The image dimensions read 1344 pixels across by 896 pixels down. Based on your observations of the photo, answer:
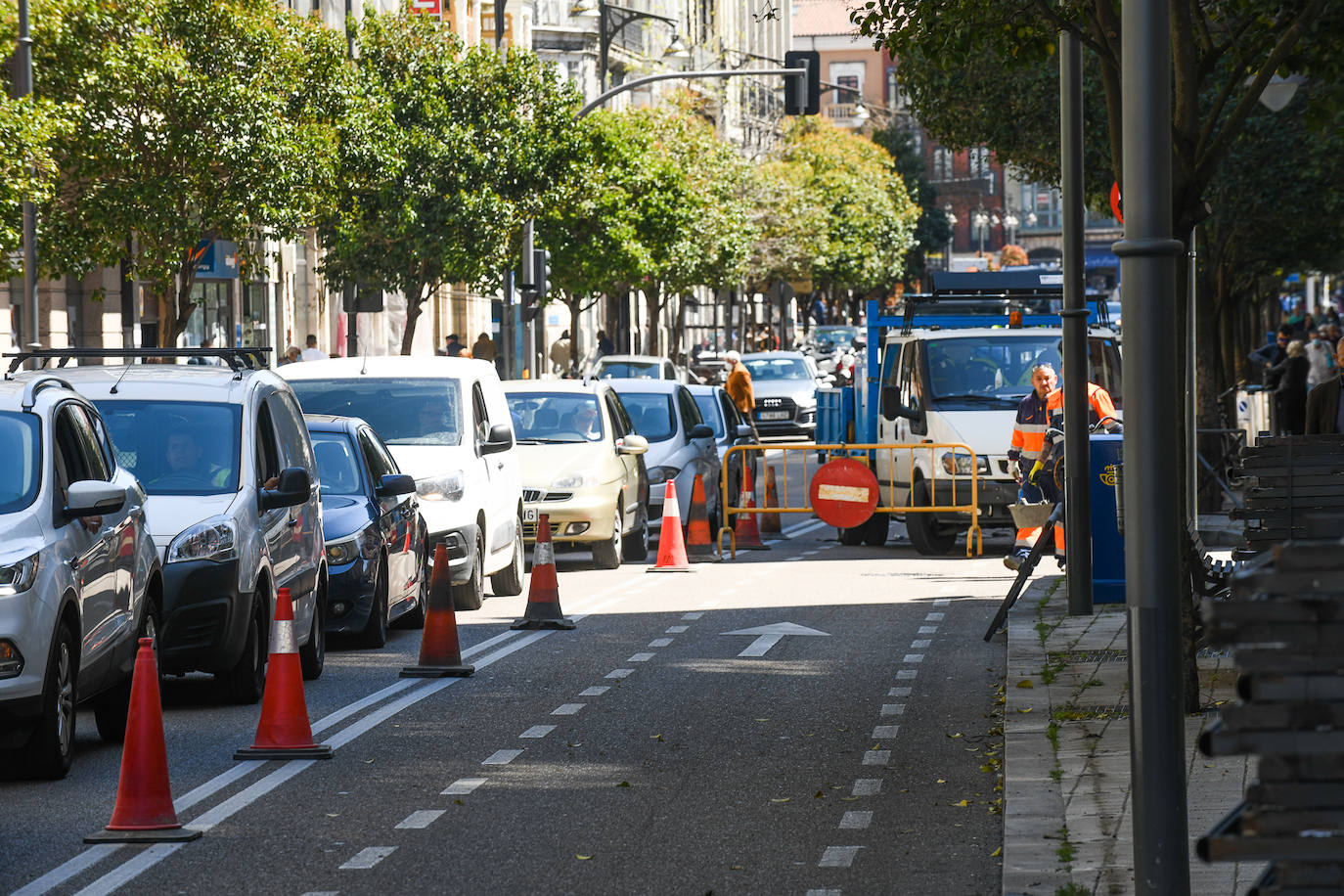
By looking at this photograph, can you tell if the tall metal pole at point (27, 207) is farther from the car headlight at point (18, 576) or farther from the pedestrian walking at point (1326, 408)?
the car headlight at point (18, 576)

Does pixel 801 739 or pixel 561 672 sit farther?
pixel 561 672

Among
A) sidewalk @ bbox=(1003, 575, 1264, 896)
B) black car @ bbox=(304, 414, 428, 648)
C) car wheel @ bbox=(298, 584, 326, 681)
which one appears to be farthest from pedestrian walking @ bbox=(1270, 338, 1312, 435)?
car wheel @ bbox=(298, 584, 326, 681)

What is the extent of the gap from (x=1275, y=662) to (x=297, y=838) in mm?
4922

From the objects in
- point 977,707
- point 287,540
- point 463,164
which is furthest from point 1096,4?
point 463,164

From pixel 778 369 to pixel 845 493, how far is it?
2684cm

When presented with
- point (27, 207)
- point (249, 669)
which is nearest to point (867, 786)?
point (249, 669)

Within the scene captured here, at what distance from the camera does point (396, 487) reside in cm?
1473

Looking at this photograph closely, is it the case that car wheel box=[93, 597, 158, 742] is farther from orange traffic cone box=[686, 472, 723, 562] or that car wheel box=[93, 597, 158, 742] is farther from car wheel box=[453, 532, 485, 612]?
orange traffic cone box=[686, 472, 723, 562]

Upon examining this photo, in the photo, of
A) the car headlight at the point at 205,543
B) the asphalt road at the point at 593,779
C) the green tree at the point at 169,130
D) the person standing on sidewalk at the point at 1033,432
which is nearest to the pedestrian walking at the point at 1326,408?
the person standing on sidewalk at the point at 1033,432

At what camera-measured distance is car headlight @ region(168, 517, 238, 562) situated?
11.5m

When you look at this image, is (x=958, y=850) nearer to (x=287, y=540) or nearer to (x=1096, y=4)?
(x=1096, y=4)

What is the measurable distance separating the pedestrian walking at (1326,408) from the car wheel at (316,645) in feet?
24.5

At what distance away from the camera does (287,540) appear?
41.1 ft

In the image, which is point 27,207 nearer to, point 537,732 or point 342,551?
point 342,551
